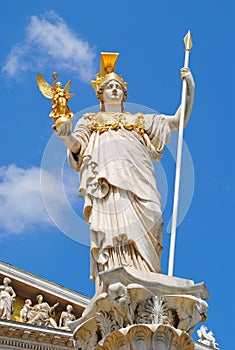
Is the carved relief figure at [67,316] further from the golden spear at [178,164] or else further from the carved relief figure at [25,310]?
the golden spear at [178,164]

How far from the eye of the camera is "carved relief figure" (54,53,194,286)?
8688 mm

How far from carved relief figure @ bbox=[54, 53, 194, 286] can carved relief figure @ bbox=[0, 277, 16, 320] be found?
74.6ft

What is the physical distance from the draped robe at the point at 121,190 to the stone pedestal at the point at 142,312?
357mm

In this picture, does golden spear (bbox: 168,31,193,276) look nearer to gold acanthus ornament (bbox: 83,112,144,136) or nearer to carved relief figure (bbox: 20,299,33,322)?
gold acanthus ornament (bbox: 83,112,144,136)

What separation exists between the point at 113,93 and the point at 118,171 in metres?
1.16

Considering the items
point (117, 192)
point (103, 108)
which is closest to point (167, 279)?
point (117, 192)

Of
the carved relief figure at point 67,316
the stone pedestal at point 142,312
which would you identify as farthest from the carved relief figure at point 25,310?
the stone pedestal at point 142,312

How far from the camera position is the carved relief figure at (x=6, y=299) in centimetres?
3228

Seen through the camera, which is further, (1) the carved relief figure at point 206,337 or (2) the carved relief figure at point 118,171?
(1) the carved relief figure at point 206,337

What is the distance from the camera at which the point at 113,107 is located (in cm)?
997

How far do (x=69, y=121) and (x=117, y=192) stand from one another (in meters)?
0.78

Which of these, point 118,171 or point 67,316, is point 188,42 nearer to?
point 118,171

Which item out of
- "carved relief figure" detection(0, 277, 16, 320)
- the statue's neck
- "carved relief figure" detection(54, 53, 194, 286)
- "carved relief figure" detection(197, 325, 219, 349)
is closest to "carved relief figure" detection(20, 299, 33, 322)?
"carved relief figure" detection(0, 277, 16, 320)

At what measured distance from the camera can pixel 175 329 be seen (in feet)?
26.8
